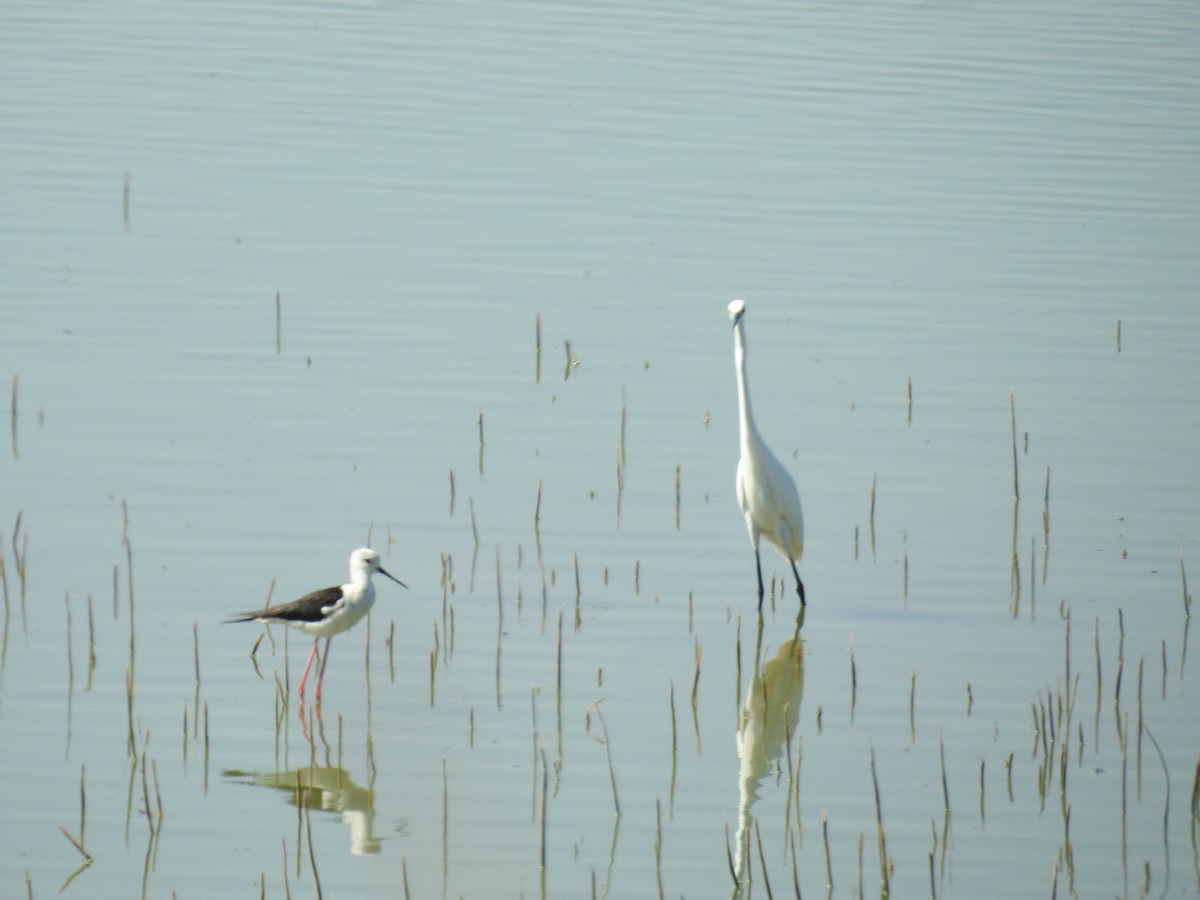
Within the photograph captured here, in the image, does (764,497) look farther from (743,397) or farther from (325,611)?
Answer: (325,611)

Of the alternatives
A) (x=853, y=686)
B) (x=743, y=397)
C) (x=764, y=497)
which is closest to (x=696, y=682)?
(x=853, y=686)

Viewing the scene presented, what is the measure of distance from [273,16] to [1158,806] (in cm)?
1714

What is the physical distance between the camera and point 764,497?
8.90 meters

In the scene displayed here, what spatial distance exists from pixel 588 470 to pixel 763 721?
2.82m

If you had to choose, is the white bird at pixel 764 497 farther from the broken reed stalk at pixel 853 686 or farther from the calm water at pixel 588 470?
the broken reed stalk at pixel 853 686

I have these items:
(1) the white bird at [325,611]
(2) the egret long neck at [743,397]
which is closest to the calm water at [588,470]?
(1) the white bird at [325,611]

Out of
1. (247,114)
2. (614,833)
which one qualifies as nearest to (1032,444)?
(614,833)

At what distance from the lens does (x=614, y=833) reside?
638 cm

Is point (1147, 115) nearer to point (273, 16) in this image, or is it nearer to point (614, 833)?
point (273, 16)

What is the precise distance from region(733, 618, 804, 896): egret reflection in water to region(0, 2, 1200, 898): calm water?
0.03 meters

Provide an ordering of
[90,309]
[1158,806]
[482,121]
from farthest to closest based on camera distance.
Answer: [482,121] → [90,309] → [1158,806]

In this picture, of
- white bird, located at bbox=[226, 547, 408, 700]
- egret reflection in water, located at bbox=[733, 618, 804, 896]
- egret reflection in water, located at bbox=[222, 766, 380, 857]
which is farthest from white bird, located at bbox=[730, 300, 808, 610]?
egret reflection in water, located at bbox=[222, 766, 380, 857]

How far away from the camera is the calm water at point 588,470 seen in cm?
651

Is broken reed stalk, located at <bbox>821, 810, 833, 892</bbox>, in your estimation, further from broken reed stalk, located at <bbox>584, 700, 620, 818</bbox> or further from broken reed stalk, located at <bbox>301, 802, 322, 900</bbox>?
broken reed stalk, located at <bbox>301, 802, 322, 900</bbox>
